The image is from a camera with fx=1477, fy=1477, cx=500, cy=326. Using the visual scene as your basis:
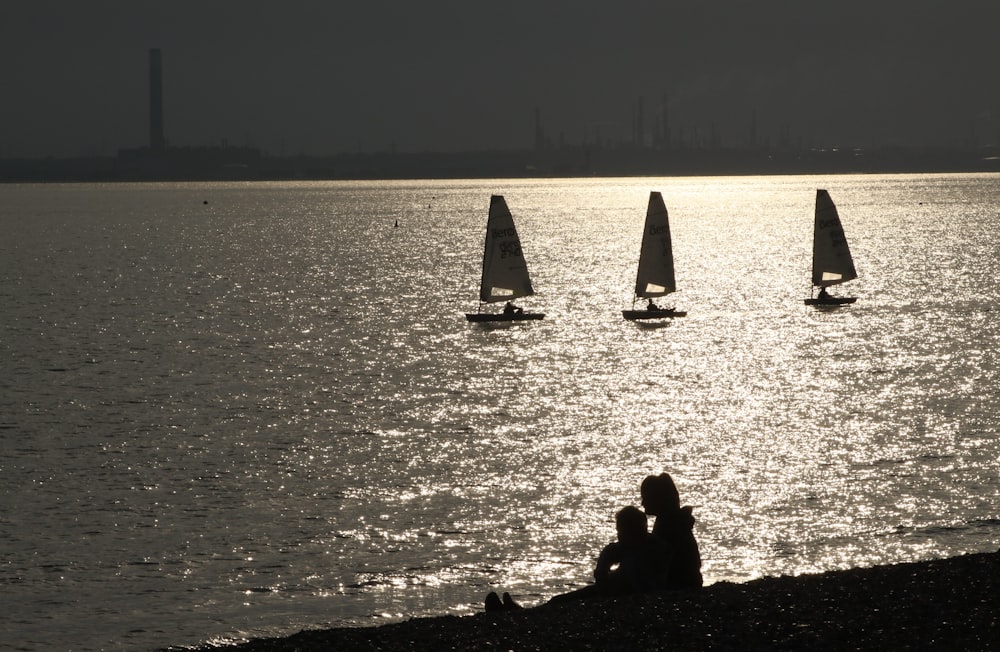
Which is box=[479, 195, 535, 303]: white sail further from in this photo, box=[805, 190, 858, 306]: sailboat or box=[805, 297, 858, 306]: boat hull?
box=[805, 297, 858, 306]: boat hull

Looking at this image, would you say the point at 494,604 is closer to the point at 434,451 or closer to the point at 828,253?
the point at 434,451

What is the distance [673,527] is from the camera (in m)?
15.7

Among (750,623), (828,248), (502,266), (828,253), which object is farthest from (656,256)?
(750,623)

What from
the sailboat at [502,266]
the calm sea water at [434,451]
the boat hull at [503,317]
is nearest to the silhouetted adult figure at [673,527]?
the calm sea water at [434,451]

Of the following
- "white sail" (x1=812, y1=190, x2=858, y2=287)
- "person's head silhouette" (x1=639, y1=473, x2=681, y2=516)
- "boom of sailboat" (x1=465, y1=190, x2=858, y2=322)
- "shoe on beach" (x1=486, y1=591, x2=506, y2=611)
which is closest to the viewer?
"person's head silhouette" (x1=639, y1=473, x2=681, y2=516)

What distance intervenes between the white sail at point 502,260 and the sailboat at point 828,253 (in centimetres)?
1727

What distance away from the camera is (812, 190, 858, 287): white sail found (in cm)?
7925

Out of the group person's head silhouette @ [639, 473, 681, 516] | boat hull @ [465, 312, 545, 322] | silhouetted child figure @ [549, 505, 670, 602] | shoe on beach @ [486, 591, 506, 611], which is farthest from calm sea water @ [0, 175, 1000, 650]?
person's head silhouette @ [639, 473, 681, 516]

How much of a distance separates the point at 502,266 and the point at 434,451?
32005 millimetres

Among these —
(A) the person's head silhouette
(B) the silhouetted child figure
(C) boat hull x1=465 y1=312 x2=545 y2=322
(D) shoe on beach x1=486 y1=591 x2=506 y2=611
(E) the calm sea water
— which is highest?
(A) the person's head silhouette

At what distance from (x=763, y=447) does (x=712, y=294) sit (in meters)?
61.5

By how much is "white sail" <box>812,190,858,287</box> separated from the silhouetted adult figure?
2510 inches

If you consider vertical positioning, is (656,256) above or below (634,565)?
above

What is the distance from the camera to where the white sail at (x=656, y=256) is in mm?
72188
